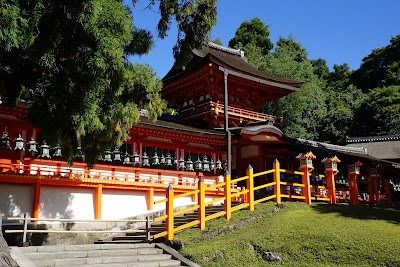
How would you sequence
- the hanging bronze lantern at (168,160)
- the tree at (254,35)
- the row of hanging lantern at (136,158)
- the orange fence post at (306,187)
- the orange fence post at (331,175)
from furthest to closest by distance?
the tree at (254,35) → the hanging bronze lantern at (168,160) → the orange fence post at (331,175) → the orange fence post at (306,187) → the row of hanging lantern at (136,158)

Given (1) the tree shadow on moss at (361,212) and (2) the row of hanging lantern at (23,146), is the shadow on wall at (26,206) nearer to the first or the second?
(2) the row of hanging lantern at (23,146)

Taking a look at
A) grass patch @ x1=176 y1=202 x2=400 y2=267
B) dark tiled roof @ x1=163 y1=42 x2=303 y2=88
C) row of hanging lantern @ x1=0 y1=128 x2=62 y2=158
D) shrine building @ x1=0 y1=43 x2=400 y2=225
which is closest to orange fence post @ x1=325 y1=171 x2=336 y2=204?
shrine building @ x1=0 y1=43 x2=400 y2=225

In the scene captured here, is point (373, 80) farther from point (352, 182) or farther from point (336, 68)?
point (352, 182)

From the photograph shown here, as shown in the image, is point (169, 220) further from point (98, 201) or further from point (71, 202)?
point (71, 202)

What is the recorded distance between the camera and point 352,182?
16.0 meters

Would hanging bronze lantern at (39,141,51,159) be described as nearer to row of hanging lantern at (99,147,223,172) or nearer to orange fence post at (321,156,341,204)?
row of hanging lantern at (99,147,223,172)

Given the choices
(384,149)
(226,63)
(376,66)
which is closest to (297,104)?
(384,149)

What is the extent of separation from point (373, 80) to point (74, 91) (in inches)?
2079

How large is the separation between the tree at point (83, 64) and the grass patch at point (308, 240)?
151 inches

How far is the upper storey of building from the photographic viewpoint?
20.8m

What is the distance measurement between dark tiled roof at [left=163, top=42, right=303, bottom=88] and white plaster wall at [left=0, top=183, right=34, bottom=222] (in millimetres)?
10397

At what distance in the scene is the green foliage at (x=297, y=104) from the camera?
3484 centimetres

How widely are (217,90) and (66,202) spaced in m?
10.5

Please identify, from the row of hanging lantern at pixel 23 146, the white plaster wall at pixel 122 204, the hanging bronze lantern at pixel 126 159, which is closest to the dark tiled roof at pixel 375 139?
the white plaster wall at pixel 122 204
